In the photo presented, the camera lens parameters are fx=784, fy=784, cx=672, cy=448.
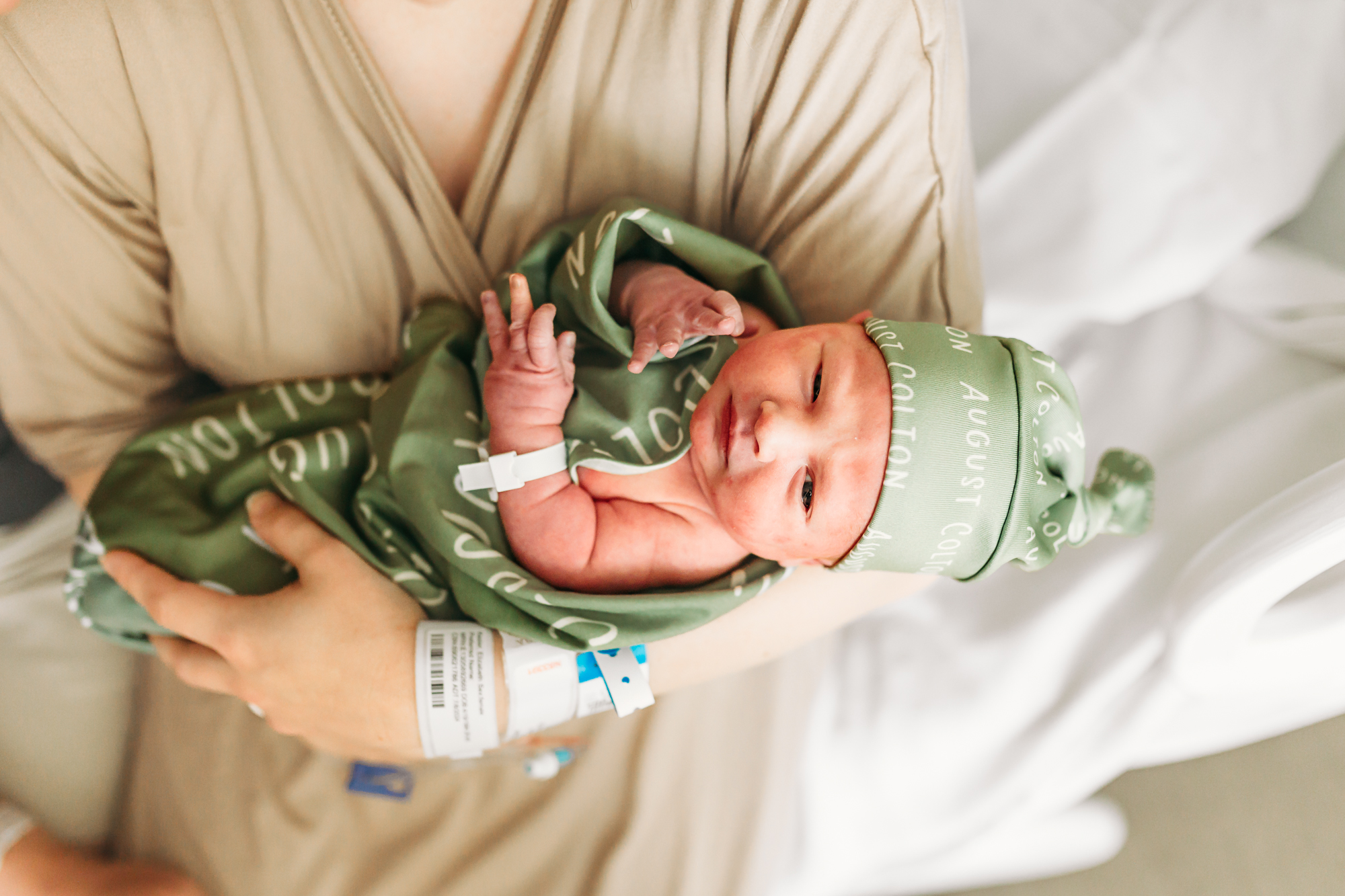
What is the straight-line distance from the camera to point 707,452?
37.4 inches

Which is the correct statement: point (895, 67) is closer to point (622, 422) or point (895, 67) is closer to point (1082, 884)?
point (622, 422)

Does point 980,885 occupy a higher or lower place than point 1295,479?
lower

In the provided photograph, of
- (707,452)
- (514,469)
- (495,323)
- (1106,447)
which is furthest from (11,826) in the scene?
(1106,447)

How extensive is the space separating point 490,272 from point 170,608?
62cm

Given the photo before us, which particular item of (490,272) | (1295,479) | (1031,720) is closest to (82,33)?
(490,272)

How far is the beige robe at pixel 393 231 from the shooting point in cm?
94

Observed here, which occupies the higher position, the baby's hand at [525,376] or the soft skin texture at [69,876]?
the baby's hand at [525,376]

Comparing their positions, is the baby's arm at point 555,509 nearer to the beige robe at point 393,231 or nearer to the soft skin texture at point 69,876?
the beige robe at point 393,231

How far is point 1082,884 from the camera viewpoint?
1384 mm

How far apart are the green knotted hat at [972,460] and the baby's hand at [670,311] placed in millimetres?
188

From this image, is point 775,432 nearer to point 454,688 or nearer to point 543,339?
Answer: point 543,339

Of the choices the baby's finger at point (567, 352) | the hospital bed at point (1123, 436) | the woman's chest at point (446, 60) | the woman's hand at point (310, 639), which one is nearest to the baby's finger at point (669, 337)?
the baby's finger at point (567, 352)

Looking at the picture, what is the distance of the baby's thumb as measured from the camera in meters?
1.06

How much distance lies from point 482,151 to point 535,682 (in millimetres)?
722
